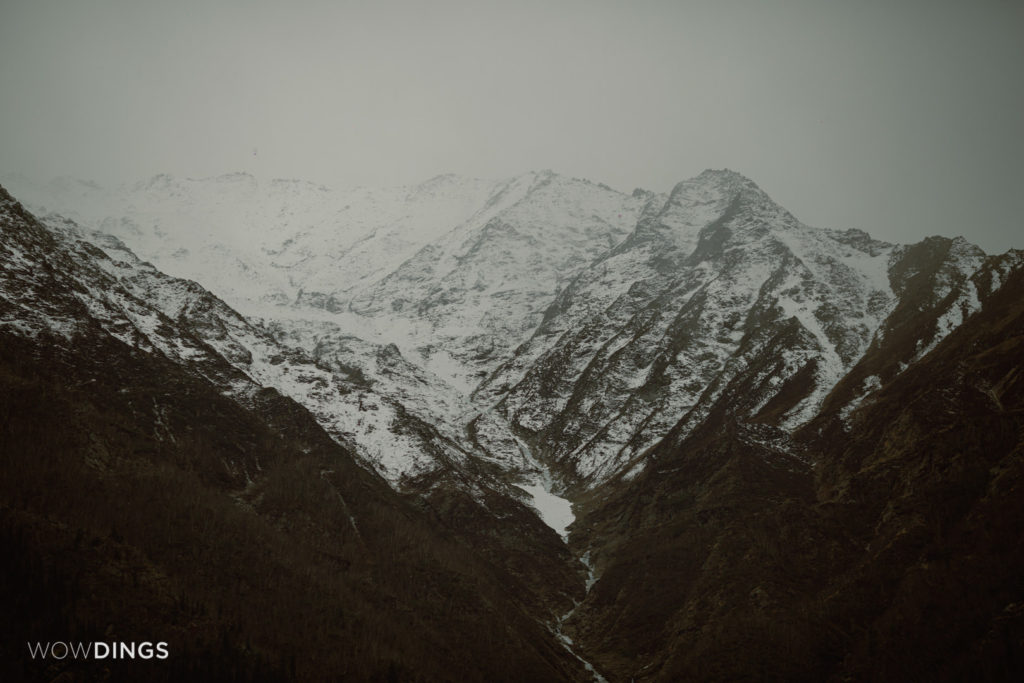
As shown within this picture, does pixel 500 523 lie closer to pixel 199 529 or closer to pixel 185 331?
pixel 199 529

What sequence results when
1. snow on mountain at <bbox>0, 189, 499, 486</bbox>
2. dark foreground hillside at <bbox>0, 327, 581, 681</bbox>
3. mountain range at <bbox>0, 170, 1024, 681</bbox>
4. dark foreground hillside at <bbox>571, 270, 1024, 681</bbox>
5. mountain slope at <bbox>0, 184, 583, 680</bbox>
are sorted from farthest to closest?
snow on mountain at <bbox>0, 189, 499, 486</bbox> → mountain range at <bbox>0, 170, 1024, 681</bbox> → mountain slope at <bbox>0, 184, 583, 680</bbox> → dark foreground hillside at <bbox>571, 270, 1024, 681</bbox> → dark foreground hillside at <bbox>0, 327, 581, 681</bbox>

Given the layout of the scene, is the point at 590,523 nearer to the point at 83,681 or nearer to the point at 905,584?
the point at 905,584

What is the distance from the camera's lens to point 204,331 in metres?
176

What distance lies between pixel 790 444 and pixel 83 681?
121927 mm

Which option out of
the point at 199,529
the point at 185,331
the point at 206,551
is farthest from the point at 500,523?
the point at 185,331

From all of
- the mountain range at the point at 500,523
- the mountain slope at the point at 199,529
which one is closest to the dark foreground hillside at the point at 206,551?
the mountain slope at the point at 199,529

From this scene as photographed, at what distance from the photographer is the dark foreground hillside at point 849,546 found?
68.4m

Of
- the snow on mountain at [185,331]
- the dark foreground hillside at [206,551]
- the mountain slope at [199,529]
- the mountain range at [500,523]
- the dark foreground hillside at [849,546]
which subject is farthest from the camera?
the snow on mountain at [185,331]

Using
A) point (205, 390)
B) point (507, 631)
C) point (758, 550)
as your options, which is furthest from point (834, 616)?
point (205, 390)

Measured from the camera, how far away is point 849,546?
3629 inches

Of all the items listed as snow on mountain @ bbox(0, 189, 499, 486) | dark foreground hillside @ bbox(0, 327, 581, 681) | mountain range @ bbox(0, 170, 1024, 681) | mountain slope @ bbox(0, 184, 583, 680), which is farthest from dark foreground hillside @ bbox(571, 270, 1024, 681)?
snow on mountain @ bbox(0, 189, 499, 486)

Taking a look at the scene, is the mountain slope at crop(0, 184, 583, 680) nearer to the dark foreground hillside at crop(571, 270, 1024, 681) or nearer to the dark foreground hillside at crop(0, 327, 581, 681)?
the dark foreground hillside at crop(0, 327, 581, 681)

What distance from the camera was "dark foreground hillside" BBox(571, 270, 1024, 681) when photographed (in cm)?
6838

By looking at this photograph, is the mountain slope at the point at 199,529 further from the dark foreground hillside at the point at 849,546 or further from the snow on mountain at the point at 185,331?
the dark foreground hillside at the point at 849,546
